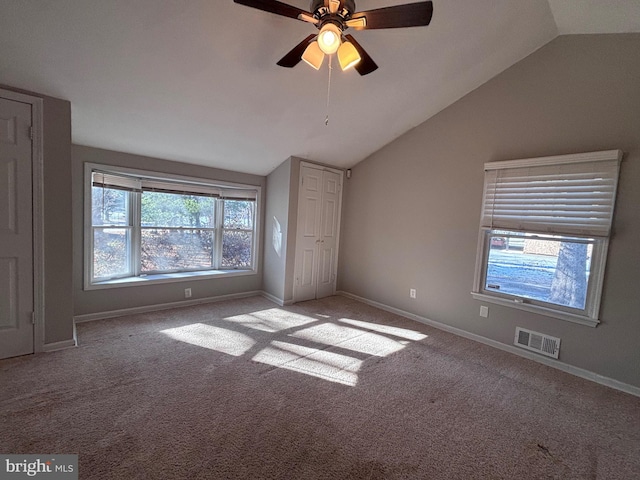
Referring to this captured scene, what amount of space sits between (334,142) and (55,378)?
3.73 m

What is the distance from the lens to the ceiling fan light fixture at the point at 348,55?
6.15 feet

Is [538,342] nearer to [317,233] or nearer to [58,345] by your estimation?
[317,233]

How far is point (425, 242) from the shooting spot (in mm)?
3773

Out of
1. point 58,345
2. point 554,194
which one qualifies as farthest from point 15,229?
point 554,194

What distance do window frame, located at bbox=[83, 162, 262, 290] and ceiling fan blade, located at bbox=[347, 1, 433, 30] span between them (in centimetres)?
299

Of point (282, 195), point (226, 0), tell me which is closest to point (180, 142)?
point (282, 195)

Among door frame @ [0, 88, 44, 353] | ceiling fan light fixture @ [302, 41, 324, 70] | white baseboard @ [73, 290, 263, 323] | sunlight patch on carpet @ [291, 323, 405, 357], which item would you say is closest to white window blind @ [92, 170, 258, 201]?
door frame @ [0, 88, 44, 353]

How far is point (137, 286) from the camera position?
3547mm

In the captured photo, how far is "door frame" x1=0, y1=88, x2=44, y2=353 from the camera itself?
2.34 meters

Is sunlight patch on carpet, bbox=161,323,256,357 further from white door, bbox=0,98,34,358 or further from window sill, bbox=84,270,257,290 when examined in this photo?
white door, bbox=0,98,34,358

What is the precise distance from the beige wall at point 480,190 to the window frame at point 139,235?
166 centimetres

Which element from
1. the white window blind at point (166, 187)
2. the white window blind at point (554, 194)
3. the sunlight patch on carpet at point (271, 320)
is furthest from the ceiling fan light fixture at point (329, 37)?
the white window blind at point (166, 187)

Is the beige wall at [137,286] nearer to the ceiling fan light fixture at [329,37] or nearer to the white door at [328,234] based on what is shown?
the white door at [328,234]

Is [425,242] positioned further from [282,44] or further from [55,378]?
[55,378]
